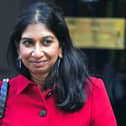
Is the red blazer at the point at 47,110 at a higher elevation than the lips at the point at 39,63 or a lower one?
lower

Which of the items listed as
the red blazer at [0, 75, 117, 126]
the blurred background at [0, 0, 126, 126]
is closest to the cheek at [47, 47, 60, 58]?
the red blazer at [0, 75, 117, 126]

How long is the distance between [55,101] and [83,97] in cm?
17

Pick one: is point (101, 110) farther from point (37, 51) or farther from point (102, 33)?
point (102, 33)

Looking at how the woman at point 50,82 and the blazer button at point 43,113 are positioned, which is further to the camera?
the blazer button at point 43,113

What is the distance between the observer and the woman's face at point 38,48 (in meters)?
2.58

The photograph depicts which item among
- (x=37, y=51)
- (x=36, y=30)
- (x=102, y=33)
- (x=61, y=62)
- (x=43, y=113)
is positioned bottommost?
(x=43, y=113)

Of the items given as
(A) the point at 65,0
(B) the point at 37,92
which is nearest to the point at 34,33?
(B) the point at 37,92

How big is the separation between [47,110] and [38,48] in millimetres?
397

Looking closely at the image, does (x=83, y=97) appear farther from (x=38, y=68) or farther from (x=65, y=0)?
(x=65, y=0)

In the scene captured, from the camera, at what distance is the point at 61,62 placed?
109 inches

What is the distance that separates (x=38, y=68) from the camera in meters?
2.64

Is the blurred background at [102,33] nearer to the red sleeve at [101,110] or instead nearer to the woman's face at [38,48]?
the red sleeve at [101,110]

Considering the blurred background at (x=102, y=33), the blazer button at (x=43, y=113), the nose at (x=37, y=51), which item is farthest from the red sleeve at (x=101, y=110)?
the blurred background at (x=102, y=33)

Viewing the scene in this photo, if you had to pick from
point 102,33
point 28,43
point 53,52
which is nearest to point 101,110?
point 53,52
